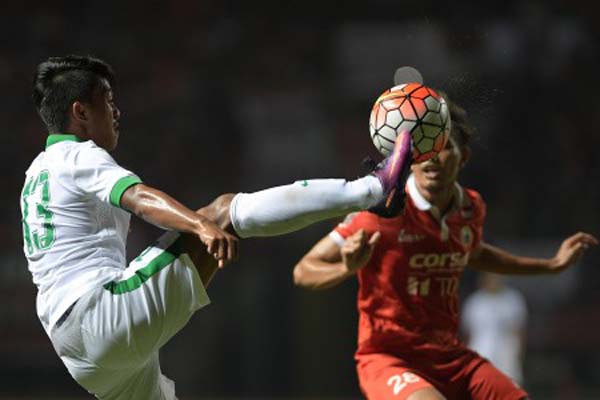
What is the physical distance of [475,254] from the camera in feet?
17.4

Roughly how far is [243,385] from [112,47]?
462 centimetres

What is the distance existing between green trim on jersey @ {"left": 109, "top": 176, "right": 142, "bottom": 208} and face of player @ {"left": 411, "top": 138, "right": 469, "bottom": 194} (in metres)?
1.61

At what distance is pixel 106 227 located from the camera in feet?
14.1

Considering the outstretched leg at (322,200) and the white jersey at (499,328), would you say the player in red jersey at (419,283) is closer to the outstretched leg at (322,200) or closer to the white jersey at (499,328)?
the outstretched leg at (322,200)

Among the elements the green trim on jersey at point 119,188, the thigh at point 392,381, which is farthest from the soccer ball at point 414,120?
the green trim on jersey at point 119,188

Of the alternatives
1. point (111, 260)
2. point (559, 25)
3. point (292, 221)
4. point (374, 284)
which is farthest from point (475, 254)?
point (559, 25)

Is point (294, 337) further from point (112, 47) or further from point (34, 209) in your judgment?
point (34, 209)

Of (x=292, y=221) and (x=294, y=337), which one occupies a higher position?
(x=292, y=221)

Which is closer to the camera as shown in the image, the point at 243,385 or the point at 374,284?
the point at 374,284

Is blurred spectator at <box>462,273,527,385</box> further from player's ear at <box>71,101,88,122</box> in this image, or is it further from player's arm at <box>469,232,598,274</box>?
player's ear at <box>71,101,88,122</box>

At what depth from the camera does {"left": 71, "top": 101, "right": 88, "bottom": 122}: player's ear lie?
14.1 feet

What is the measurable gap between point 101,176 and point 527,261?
8.11ft

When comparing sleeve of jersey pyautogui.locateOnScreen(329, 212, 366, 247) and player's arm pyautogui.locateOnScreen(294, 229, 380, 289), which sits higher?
sleeve of jersey pyautogui.locateOnScreen(329, 212, 366, 247)

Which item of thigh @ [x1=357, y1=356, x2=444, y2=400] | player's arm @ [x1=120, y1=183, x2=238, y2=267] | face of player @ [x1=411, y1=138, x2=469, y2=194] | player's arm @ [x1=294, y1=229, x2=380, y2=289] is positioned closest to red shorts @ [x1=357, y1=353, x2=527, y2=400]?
thigh @ [x1=357, y1=356, x2=444, y2=400]
